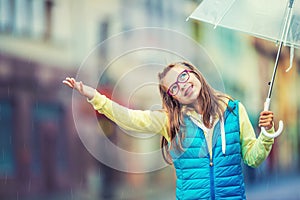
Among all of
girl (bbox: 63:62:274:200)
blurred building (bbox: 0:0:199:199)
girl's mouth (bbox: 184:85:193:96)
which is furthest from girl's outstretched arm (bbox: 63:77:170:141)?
blurred building (bbox: 0:0:199:199)

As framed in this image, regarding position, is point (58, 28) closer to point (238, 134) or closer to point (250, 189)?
point (238, 134)

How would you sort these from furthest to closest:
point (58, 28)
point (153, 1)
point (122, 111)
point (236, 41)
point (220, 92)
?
point (236, 41), point (153, 1), point (58, 28), point (220, 92), point (122, 111)

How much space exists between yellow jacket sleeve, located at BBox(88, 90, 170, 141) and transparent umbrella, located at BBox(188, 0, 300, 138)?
1.48 ft

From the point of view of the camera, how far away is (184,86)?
7.47 ft

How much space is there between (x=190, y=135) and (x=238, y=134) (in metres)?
0.19

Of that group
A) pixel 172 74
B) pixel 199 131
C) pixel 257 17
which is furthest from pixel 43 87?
pixel 257 17

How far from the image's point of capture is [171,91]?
230 cm

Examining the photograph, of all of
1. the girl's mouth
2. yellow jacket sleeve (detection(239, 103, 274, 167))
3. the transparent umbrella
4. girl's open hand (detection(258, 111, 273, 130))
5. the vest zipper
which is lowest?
the vest zipper

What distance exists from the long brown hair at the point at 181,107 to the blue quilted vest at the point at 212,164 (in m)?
0.03

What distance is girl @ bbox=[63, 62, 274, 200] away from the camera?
7.29ft

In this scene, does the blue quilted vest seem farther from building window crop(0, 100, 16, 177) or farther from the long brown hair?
building window crop(0, 100, 16, 177)

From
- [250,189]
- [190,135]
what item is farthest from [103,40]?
[250,189]

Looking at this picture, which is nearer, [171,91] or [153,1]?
[171,91]

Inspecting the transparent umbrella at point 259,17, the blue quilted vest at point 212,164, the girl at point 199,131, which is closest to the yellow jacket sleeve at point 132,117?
the girl at point 199,131
